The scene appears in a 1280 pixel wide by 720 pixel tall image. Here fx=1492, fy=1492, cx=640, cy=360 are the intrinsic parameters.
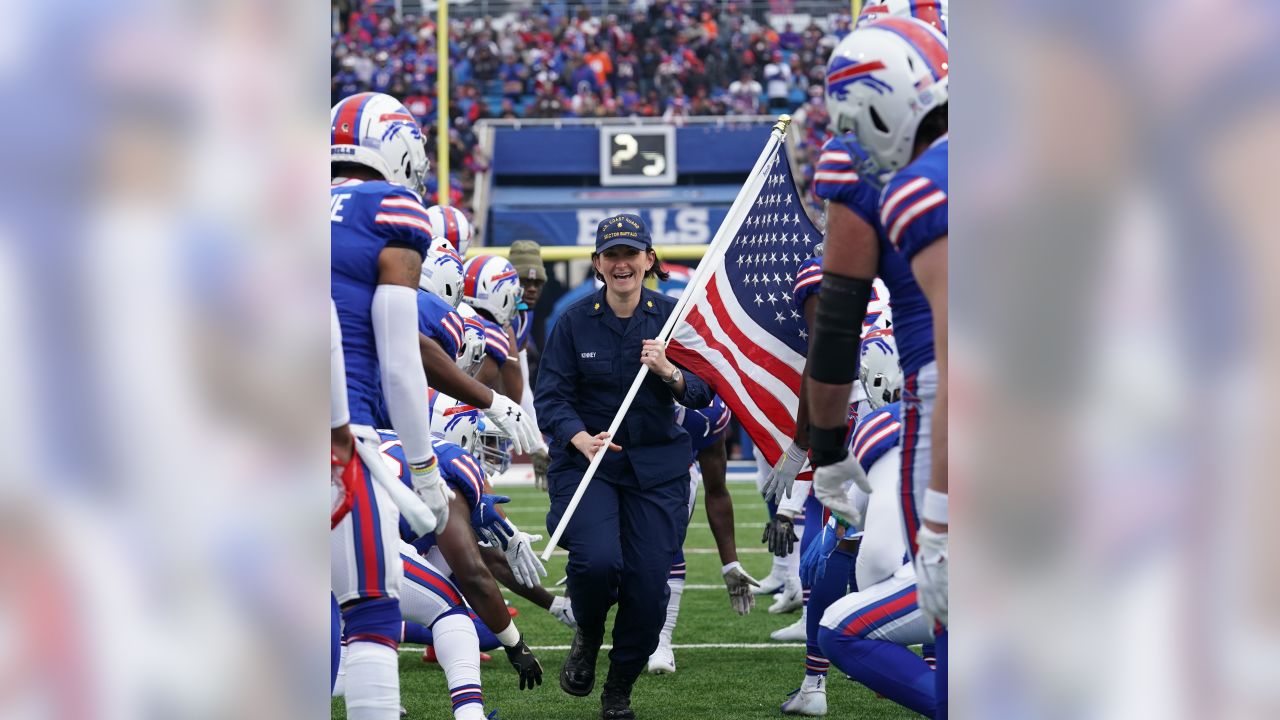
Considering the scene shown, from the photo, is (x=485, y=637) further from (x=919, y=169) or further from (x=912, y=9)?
(x=919, y=169)

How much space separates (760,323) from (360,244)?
7.79 ft

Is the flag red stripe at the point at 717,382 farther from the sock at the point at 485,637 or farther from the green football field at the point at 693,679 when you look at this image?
the sock at the point at 485,637

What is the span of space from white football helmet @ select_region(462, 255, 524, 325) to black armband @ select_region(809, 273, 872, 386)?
4.82m

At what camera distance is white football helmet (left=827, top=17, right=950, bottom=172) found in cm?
288

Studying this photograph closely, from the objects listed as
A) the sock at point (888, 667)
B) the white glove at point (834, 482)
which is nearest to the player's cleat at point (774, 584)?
the sock at point (888, 667)

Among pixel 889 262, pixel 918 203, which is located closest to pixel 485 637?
pixel 889 262

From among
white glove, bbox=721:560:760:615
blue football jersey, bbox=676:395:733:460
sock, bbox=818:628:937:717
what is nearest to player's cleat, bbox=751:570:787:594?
white glove, bbox=721:560:760:615

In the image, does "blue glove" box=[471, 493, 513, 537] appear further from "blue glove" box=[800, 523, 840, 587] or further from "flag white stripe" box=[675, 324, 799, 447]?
"blue glove" box=[800, 523, 840, 587]

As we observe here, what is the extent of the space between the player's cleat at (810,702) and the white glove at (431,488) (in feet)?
6.83
